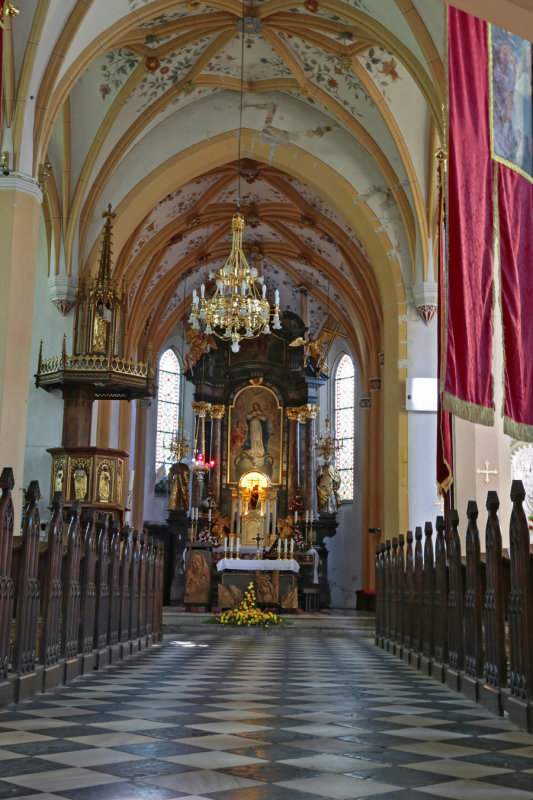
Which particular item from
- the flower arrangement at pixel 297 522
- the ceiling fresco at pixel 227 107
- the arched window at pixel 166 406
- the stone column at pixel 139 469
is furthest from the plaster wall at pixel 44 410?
the arched window at pixel 166 406

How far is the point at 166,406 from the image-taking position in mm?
28125

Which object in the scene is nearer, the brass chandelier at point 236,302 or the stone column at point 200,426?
the brass chandelier at point 236,302

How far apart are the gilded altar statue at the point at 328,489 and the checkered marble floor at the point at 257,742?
62.3ft

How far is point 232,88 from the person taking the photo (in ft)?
58.3

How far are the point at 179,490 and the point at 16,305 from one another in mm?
13851

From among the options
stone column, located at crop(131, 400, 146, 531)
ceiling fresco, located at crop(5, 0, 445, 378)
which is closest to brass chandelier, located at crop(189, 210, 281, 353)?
ceiling fresco, located at crop(5, 0, 445, 378)

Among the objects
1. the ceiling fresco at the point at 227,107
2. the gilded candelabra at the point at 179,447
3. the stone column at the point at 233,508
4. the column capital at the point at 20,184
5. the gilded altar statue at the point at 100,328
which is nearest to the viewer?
→ the column capital at the point at 20,184

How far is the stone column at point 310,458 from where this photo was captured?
25453mm

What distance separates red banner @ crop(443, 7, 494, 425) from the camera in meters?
6.25

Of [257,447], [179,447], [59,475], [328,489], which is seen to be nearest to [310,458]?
[328,489]

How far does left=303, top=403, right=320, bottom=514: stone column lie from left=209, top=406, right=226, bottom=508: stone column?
97.9 inches

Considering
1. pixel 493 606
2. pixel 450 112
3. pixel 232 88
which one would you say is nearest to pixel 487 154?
pixel 450 112

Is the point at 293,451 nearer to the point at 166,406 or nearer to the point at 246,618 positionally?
the point at 166,406

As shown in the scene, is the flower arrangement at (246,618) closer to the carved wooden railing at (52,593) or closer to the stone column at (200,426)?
the carved wooden railing at (52,593)
